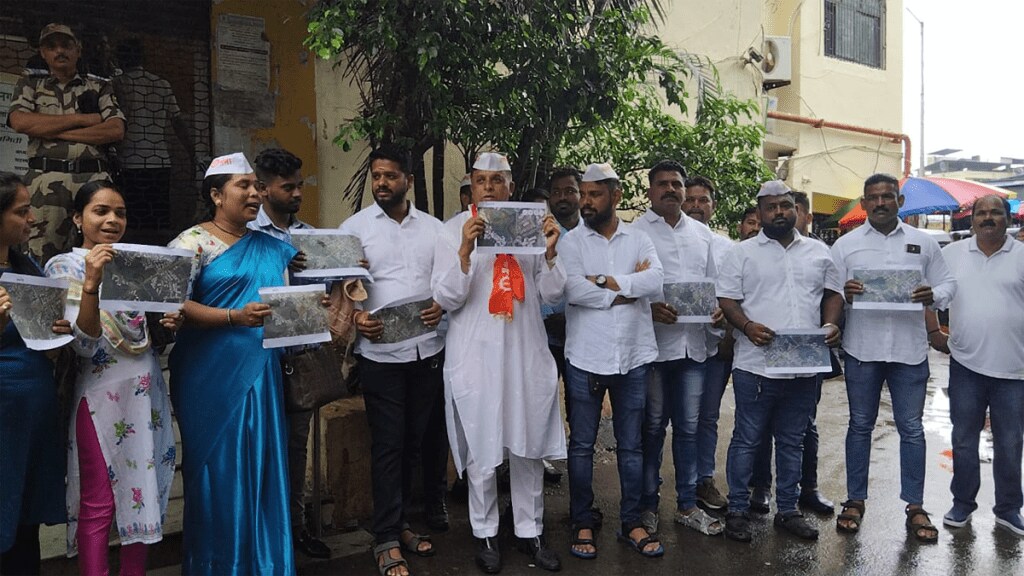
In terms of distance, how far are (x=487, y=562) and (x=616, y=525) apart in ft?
3.56

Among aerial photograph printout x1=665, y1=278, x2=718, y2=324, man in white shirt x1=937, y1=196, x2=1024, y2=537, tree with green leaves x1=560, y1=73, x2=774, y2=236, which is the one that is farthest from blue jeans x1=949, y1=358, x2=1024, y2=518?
tree with green leaves x1=560, y1=73, x2=774, y2=236

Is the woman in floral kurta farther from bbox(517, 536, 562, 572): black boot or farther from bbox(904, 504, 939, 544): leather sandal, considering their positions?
bbox(904, 504, 939, 544): leather sandal

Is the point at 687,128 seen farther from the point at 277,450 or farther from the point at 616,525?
the point at 277,450

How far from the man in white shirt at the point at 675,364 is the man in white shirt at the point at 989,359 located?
153 cm

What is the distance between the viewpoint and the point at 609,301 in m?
4.29

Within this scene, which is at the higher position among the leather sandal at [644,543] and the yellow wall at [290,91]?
the yellow wall at [290,91]

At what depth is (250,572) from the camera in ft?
11.5

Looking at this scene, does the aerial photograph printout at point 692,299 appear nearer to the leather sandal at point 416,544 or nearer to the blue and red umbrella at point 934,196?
the leather sandal at point 416,544

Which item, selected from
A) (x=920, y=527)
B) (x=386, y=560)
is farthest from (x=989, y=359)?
(x=386, y=560)

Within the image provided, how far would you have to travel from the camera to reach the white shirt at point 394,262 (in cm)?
410

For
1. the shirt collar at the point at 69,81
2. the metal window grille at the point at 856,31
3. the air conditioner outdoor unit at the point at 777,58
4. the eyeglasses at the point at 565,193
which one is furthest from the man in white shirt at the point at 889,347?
the metal window grille at the point at 856,31

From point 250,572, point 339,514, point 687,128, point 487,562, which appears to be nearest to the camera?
point 250,572

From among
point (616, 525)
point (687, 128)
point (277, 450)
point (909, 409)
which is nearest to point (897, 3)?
point (687, 128)

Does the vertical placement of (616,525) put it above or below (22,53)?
below
